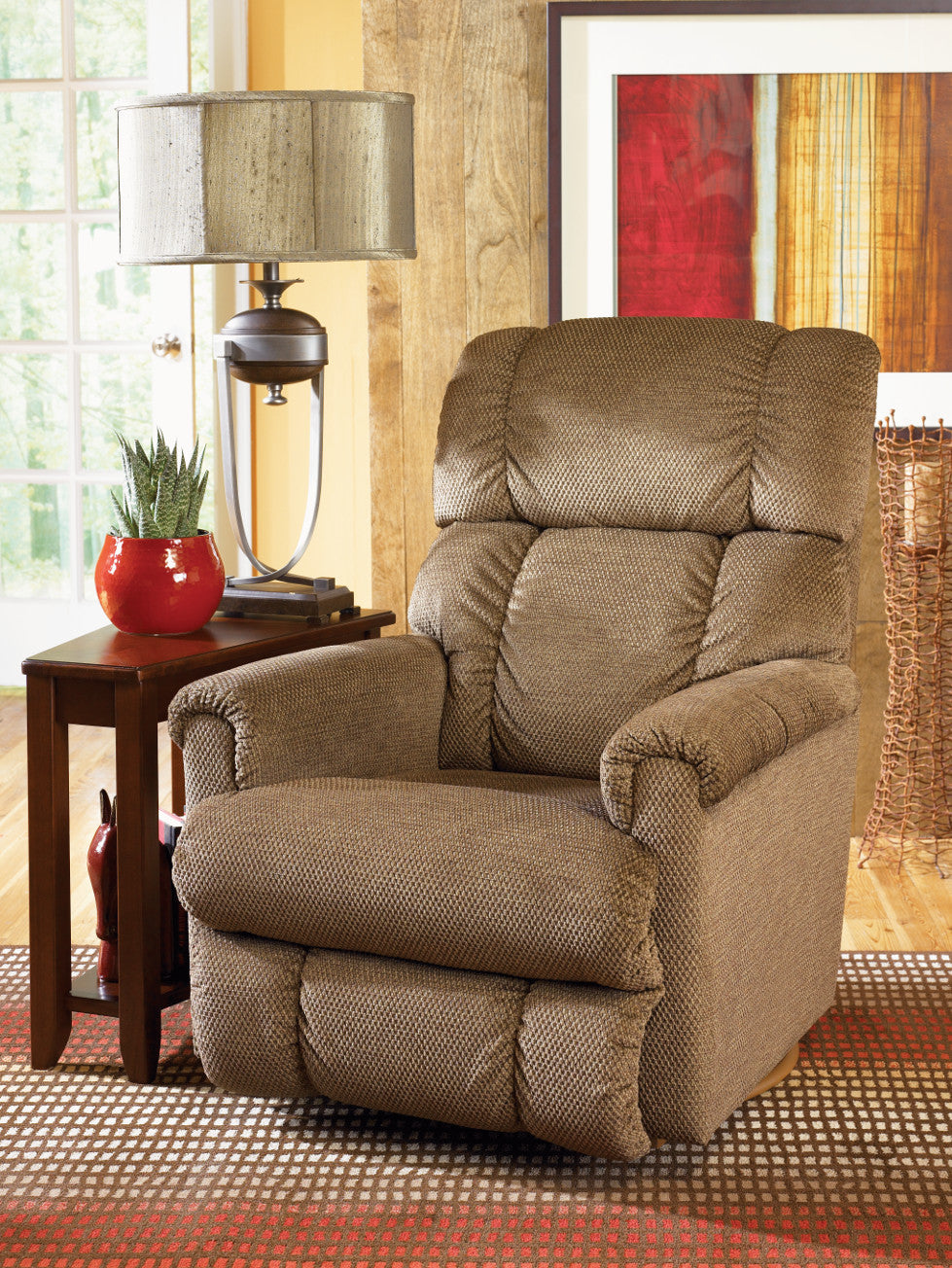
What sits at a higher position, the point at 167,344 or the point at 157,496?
the point at 167,344

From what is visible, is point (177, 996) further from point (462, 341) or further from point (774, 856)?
point (462, 341)

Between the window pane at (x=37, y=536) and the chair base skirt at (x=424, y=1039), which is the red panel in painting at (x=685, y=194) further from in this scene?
the window pane at (x=37, y=536)

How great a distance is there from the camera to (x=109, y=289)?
4.19 metres

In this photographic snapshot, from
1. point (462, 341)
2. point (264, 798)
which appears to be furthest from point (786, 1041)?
point (462, 341)

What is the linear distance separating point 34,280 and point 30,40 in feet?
2.05

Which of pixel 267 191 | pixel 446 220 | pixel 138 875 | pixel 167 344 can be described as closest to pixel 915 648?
pixel 446 220

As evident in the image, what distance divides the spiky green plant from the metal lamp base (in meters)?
0.21

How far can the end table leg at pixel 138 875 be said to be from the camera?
2023mm

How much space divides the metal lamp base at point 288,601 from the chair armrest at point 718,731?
2.29 feet

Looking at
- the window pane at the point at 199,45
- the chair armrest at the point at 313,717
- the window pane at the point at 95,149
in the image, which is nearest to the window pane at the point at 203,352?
the window pane at the point at 95,149

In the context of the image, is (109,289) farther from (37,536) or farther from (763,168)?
(763,168)

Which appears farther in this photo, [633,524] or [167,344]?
[167,344]

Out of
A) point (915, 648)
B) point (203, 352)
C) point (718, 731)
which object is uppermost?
point (203, 352)

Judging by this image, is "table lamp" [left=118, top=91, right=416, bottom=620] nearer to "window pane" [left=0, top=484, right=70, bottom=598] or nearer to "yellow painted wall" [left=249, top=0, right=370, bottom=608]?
"yellow painted wall" [left=249, top=0, right=370, bottom=608]
